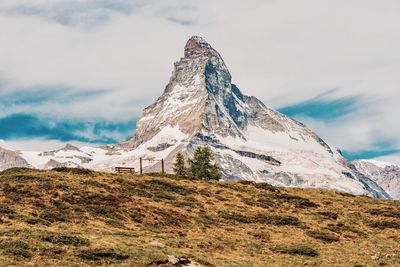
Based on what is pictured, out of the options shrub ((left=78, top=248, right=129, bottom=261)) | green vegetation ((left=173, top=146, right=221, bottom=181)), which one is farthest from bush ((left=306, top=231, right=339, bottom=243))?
green vegetation ((left=173, top=146, right=221, bottom=181))

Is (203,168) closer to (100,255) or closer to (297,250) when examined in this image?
(297,250)

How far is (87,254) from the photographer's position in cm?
3238

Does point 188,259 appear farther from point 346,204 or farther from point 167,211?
point 346,204

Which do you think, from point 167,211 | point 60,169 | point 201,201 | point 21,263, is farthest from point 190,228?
point 60,169

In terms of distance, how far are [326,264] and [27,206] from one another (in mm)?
22919

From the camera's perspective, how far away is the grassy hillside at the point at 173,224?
110ft

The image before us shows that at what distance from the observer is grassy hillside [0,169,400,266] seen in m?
33.7

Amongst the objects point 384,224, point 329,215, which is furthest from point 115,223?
point 384,224

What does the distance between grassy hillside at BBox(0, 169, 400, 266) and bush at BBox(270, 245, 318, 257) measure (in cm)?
7

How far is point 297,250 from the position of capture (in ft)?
135

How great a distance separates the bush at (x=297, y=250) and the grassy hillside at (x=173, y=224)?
0.07 metres

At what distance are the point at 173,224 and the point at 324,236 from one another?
41.9 ft

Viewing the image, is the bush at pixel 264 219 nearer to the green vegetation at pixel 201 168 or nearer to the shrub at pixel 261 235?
the shrub at pixel 261 235

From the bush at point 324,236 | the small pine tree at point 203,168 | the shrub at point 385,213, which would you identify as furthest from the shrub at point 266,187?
the small pine tree at point 203,168
